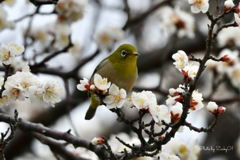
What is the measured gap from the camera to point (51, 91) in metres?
2.11

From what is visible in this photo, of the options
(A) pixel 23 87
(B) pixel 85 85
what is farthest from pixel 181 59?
(A) pixel 23 87

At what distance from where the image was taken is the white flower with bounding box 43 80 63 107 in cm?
209

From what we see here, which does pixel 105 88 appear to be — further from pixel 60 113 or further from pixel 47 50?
pixel 60 113

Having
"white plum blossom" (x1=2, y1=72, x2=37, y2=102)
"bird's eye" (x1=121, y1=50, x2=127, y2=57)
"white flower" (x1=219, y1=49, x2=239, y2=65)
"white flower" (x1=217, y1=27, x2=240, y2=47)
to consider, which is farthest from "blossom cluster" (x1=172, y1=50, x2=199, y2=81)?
"white flower" (x1=217, y1=27, x2=240, y2=47)

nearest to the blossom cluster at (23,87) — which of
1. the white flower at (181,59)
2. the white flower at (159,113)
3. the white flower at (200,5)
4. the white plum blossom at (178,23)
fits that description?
the white flower at (159,113)

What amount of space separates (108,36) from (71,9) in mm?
848

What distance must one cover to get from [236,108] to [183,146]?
3553 millimetres

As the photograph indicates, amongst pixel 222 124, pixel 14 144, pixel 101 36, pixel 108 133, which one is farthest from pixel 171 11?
pixel 14 144

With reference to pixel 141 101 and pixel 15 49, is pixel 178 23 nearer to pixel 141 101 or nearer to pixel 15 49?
pixel 141 101

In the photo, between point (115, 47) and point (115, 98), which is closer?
point (115, 98)

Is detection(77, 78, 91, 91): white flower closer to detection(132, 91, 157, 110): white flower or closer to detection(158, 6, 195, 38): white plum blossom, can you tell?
detection(132, 91, 157, 110): white flower

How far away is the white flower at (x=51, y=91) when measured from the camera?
209 centimetres

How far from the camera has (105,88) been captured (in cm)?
204

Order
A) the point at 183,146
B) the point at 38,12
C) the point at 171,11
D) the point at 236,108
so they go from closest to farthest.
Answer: the point at 183,146, the point at 38,12, the point at 171,11, the point at 236,108
